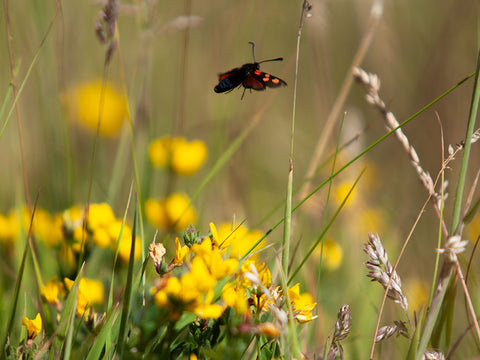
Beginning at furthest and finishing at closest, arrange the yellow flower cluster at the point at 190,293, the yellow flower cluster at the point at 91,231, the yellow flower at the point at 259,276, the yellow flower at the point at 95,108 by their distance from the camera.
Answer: the yellow flower at the point at 95,108 → the yellow flower cluster at the point at 91,231 → the yellow flower at the point at 259,276 → the yellow flower cluster at the point at 190,293

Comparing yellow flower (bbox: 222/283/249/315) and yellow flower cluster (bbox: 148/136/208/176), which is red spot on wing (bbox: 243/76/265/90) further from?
yellow flower cluster (bbox: 148/136/208/176)

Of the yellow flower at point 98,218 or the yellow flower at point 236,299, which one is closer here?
the yellow flower at point 236,299

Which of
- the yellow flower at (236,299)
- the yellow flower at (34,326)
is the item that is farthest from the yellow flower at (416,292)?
the yellow flower at (34,326)

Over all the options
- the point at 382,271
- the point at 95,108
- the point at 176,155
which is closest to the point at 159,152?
the point at 176,155

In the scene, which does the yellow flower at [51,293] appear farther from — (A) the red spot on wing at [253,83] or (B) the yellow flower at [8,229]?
(A) the red spot on wing at [253,83]

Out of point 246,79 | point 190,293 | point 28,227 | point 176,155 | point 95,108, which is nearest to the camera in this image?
point 190,293

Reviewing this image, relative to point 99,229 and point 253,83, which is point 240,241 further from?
point 99,229

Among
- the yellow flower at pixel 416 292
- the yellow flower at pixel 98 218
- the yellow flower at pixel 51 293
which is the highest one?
the yellow flower at pixel 98 218
